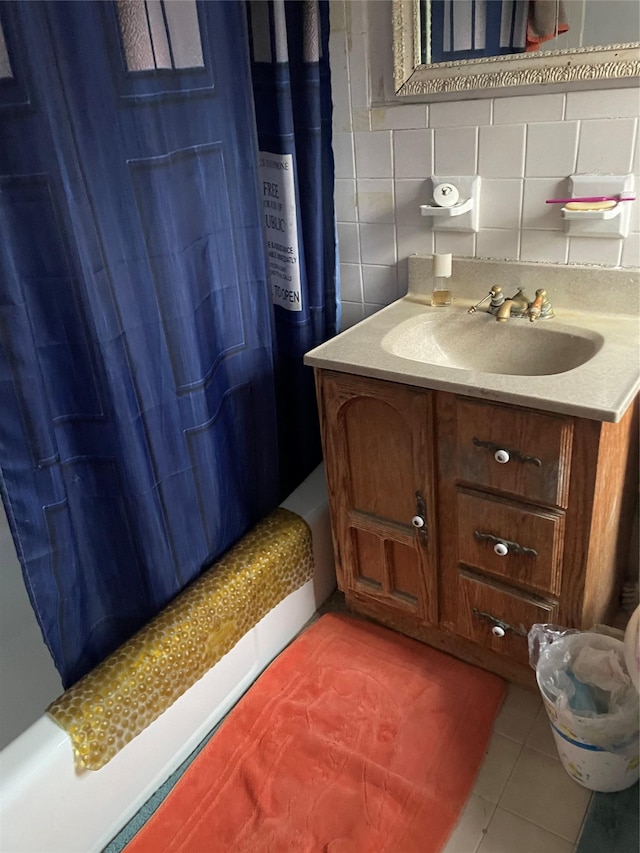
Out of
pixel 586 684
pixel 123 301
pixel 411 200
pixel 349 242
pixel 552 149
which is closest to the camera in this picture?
pixel 123 301

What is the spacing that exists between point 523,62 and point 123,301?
38.7 inches

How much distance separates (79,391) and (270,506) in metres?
0.69

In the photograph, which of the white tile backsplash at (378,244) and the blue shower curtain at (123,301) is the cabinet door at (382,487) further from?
the white tile backsplash at (378,244)

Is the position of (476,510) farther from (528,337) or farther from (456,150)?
(456,150)

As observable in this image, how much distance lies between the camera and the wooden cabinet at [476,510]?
1.28 meters

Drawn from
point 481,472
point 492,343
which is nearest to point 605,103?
point 492,343

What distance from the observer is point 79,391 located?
1242mm

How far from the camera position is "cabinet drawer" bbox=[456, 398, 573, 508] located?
1242mm

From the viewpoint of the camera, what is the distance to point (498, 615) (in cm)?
151

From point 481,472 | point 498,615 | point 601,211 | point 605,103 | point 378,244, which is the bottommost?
point 498,615

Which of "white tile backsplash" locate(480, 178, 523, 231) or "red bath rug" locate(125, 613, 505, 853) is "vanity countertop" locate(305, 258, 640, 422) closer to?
"white tile backsplash" locate(480, 178, 523, 231)

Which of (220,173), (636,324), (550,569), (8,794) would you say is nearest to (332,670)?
(550,569)

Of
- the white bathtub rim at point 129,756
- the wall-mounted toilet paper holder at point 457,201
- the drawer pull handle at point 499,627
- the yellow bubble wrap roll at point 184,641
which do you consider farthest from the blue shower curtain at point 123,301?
the drawer pull handle at point 499,627

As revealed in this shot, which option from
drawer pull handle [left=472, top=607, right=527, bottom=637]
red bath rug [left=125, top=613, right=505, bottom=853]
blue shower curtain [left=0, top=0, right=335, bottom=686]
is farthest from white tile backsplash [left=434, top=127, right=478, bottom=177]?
red bath rug [left=125, top=613, right=505, bottom=853]
